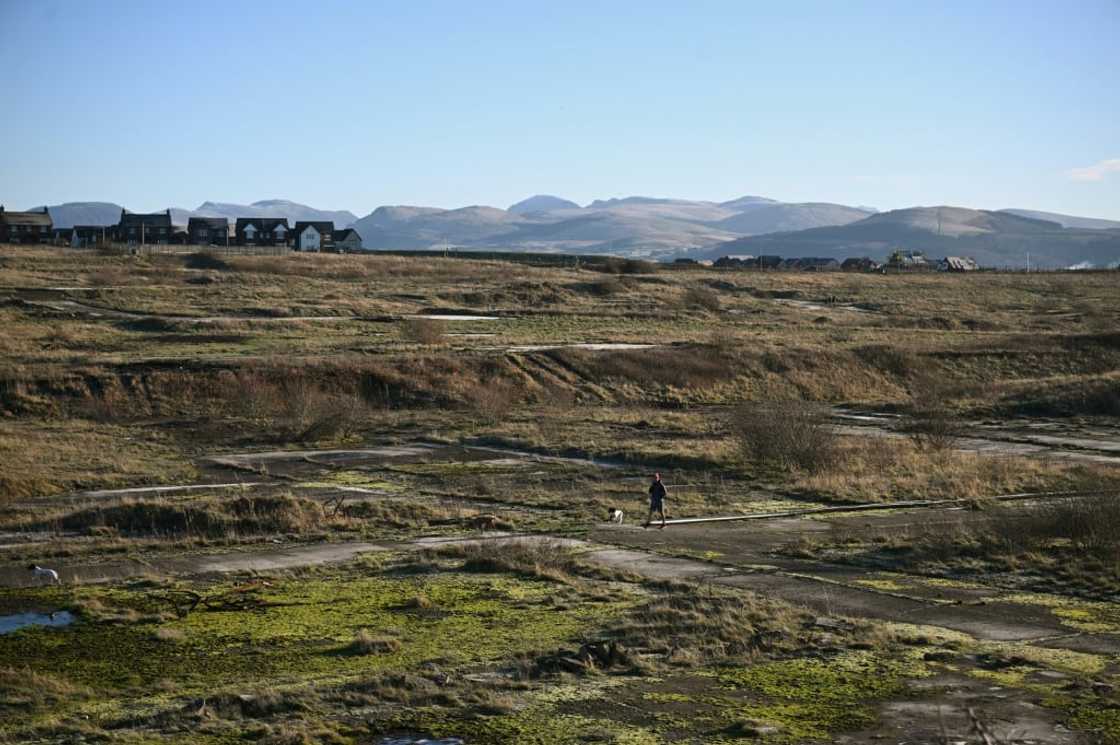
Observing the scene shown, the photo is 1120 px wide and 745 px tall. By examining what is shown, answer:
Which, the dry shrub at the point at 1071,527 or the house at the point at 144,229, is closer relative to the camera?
the dry shrub at the point at 1071,527

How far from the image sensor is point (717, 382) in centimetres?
6291

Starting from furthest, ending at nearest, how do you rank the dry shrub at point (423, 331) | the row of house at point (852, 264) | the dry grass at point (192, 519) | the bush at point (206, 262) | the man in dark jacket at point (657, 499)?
the row of house at point (852, 264), the bush at point (206, 262), the dry shrub at point (423, 331), the man in dark jacket at point (657, 499), the dry grass at point (192, 519)

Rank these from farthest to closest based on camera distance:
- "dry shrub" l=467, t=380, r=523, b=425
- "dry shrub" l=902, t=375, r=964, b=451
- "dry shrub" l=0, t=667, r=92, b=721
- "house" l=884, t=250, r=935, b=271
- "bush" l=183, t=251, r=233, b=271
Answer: "house" l=884, t=250, r=935, b=271
"bush" l=183, t=251, r=233, b=271
"dry shrub" l=467, t=380, r=523, b=425
"dry shrub" l=902, t=375, r=964, b=451
"dry shrub" l=0, t=667, r=92, b=721

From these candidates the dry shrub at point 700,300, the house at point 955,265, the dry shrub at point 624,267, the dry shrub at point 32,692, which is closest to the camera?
the dry shrub at point 32,692

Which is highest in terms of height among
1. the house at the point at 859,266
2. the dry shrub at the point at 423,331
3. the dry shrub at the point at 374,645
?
the house at the point at 859,266

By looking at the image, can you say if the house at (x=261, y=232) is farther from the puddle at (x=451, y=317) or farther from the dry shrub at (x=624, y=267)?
the puddle at (x=451, y=317)

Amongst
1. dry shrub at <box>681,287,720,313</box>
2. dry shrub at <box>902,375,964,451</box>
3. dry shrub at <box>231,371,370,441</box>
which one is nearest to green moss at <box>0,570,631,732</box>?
dry shrub at <box>231,371,370,441</box>

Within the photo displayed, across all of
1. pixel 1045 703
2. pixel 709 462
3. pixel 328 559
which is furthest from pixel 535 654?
pixel 709 462

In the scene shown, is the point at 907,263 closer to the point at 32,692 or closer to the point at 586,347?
the point at 586,347

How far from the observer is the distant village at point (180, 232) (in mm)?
144000

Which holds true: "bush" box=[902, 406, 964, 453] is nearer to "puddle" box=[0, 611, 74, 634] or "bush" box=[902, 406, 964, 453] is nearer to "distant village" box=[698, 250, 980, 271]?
"puddle" box=[0, 611, 74, 634]

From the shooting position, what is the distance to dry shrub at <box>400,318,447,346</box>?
67.8 m

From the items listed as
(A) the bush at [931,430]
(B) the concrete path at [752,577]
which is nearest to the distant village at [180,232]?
(A) the bush at [931,430]

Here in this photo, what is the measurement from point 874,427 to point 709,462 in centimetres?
1309
